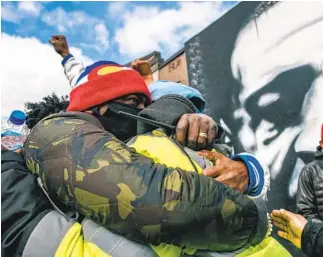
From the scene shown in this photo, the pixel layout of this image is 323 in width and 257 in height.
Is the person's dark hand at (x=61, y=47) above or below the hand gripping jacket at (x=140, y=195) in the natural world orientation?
above

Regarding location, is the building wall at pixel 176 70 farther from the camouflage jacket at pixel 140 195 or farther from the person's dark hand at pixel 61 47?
the camouflage jacket at pixel 140 195

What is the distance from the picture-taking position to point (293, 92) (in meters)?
3.61

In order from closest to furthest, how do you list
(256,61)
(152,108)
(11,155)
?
(11,155), (152,108), (256,61)

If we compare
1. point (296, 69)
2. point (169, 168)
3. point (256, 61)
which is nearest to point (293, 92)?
point (296, 69)

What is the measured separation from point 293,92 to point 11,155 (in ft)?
10.4

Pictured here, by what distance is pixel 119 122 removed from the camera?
1.15 m

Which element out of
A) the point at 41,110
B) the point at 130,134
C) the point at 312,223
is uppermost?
the point at 41,110

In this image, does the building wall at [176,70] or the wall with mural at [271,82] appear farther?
the building wall at [176,70]

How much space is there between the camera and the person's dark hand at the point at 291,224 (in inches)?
70.9

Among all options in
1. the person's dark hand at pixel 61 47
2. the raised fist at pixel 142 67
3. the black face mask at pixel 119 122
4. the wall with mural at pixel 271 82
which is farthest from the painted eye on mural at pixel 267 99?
the black face mask at pixel 119 122

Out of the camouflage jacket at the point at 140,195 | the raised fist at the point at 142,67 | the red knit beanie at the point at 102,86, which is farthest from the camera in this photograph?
the raised fist at the point at 142,67

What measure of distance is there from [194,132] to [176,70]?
420 cm

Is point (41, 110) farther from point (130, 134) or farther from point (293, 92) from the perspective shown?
point (293, 92)

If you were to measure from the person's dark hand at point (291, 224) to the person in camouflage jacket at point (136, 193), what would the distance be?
3.32 feet
